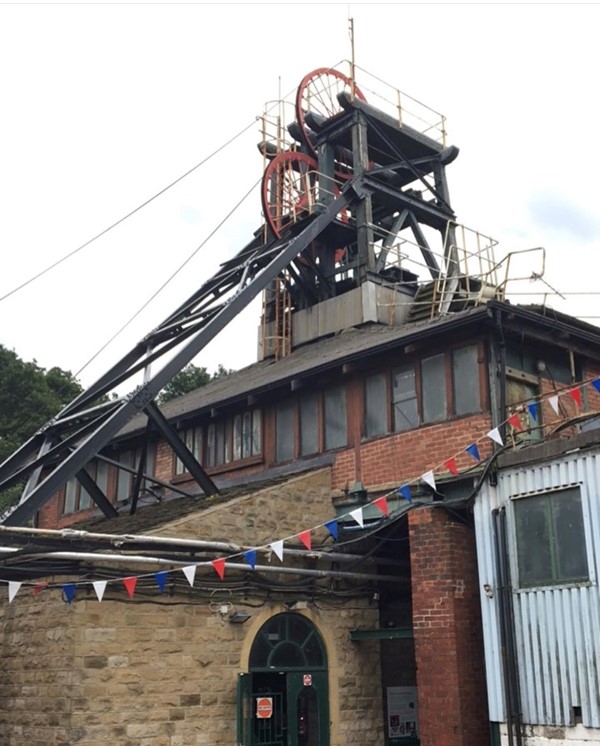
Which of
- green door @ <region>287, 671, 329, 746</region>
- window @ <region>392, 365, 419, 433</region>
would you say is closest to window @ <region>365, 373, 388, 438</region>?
window @ <region>392, 365, 419, 433</region>

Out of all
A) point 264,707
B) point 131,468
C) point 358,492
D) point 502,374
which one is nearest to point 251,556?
point 264,707

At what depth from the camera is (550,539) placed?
37.8 ft

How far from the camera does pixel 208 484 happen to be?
52.7 ft

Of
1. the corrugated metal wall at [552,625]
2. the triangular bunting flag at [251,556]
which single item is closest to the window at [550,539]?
the corrugated metal wall at [552,625]

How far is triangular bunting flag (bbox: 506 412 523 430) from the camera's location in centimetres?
1295

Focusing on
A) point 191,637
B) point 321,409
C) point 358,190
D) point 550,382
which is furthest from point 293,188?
point 191,637

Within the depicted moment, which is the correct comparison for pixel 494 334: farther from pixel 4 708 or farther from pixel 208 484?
pixel 4 708

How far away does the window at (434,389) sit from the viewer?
46.3ft

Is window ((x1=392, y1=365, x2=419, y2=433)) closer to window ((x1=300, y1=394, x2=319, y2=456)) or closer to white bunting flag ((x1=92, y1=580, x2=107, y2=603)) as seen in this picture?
window ((x1=300, y1=394, x2=319, y2=456))

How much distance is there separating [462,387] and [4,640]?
838cm

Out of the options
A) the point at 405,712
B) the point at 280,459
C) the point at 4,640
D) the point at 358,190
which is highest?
the point at 358,190

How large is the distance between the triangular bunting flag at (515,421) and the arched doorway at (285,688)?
4.75m

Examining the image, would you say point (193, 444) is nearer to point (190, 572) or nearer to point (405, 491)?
point (405, 491)

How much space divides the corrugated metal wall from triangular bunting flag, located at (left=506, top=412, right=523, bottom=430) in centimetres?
97
